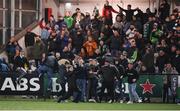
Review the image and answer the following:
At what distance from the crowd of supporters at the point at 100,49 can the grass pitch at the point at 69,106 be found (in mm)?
875

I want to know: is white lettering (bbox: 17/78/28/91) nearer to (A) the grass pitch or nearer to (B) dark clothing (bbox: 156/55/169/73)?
(A) the grass pitch

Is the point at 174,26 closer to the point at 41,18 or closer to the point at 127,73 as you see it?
the point at 127,73

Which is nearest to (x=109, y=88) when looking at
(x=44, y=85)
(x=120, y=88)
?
(x=120, y=88)

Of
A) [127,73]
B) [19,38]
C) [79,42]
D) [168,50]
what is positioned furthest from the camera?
[19,38]

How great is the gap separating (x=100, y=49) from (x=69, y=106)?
5391 millimetres

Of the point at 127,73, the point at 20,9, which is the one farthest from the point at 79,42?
the point at 20,9

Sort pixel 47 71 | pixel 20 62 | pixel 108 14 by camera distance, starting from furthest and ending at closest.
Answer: pixel 108 14
pixel 20 62
pixel 47 71

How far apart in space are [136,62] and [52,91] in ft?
12.8

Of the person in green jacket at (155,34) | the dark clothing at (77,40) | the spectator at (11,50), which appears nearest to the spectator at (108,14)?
the dark clothing at (77,40)

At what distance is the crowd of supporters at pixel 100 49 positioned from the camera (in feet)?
76.6

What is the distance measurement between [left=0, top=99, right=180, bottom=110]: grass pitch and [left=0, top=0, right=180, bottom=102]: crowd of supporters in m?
0.87

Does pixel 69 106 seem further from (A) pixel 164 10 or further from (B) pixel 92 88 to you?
(A) pixel 164 10

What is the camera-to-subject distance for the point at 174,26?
26859mm

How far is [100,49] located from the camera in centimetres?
2591
